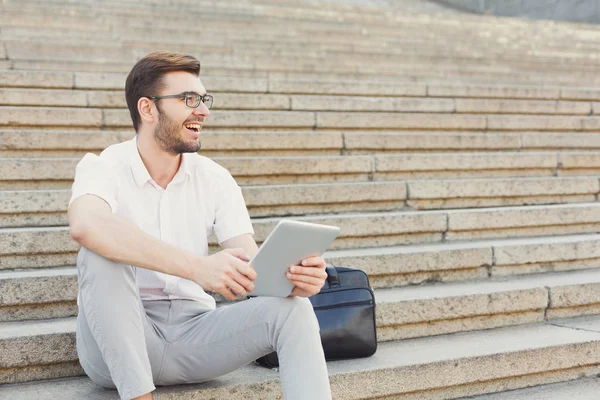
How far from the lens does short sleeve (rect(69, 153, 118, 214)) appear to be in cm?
237

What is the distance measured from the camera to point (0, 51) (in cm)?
549

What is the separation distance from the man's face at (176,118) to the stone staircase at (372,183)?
849mm

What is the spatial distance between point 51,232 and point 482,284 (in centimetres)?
218

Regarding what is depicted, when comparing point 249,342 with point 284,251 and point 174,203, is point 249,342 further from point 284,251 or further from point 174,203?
point 174,203

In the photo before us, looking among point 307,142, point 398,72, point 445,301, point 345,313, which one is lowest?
point 445,301

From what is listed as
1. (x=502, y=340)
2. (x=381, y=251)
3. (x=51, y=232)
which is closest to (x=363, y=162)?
(x=381, y=251)

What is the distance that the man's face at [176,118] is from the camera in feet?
8.56

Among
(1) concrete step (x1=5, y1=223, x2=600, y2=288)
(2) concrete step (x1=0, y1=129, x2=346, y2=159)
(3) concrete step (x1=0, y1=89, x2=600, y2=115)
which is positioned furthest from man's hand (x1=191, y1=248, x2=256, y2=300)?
(3) concrete step (x1=0, y1=89, x2=600, y2=115)

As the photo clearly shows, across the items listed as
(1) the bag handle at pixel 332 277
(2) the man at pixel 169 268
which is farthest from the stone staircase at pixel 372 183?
(1) the bag handle at pixel 332 277

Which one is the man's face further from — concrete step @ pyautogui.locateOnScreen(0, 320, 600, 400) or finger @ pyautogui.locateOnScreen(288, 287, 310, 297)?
concrete step @ pyautogui.locateOnScreen(0, 320, 600, 400)

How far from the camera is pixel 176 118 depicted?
2615mm

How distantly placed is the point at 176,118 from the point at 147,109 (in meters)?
0.11

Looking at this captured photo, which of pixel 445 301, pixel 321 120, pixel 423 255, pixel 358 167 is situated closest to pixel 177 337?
pixel 445 301

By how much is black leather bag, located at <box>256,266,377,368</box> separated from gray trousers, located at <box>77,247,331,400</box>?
496mm
